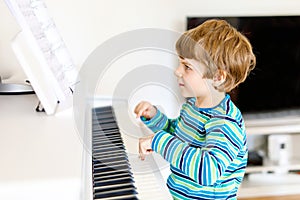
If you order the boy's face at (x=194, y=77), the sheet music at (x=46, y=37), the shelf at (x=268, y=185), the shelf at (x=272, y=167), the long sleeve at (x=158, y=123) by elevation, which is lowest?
the shelf at (x=268, y=185)

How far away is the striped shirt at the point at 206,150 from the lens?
1022 mm

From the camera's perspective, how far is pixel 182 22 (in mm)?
2109

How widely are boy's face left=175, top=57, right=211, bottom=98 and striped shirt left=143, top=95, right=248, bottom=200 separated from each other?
0.05m

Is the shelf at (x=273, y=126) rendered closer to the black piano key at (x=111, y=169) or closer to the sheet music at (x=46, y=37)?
the sheet music at (x=46, y=37)

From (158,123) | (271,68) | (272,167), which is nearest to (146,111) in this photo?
(158,123)

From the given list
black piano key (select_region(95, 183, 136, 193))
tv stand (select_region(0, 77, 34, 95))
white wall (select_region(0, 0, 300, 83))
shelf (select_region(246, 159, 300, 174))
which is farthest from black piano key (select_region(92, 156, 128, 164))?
shelf (select_region(246, 159, 300, 174))

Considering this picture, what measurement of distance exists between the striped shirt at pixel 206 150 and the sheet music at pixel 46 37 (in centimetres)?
33

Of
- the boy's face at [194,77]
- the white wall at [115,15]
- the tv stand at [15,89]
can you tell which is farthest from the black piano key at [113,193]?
the white wall at [115,15]

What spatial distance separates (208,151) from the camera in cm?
103

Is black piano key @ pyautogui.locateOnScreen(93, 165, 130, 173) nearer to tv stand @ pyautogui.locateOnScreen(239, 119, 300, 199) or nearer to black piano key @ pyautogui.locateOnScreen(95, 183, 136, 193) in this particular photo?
black piano key @ pyautogui.locateOnScreen(95, 183, 136, 193)

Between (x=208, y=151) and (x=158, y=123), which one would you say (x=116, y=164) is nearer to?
(x=208, y=151)

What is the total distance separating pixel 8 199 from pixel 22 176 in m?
0.05

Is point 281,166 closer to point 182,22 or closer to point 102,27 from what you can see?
point 182,22

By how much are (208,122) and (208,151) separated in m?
0.11
